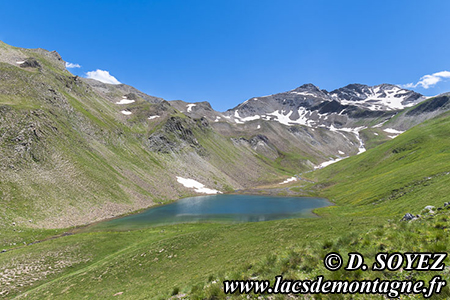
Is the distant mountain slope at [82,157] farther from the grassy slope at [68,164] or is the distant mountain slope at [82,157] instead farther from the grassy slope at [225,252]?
the grassy slope at [225,252]

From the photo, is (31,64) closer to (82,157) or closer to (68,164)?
(82,157)

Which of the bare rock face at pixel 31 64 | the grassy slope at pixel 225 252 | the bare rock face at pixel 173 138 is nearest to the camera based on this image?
the grassy slope at pixel 225 252

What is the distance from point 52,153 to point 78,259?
51.6m

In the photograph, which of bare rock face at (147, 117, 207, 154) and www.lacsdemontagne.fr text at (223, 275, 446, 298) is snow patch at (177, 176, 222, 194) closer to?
bare rock face at (147, 117, 207, 154)

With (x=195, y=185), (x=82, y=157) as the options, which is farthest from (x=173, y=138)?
(x=82, y=157)

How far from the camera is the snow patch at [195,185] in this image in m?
111

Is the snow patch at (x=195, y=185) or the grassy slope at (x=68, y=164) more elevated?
the grassy slope at (x=68, y=164)

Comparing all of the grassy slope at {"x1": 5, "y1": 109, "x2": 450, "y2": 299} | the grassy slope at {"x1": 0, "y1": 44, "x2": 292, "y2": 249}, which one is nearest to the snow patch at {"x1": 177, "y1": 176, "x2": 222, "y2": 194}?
the grassy slope at {"x1": 0, "y1": 44, "x2": 292, "y2": 249}

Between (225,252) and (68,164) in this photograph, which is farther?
(68,164)

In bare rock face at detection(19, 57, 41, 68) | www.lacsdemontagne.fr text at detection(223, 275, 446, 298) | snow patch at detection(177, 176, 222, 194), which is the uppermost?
bare rock face at detection(19, 57, 41, 68)

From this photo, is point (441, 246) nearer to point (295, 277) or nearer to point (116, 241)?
point (295, 277)

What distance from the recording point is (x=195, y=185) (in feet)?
374

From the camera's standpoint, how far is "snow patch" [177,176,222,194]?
111 meters

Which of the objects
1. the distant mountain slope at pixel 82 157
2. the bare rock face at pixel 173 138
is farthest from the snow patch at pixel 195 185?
the bare rock face at pixel 173 138
